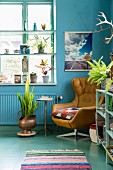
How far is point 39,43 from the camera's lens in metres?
6.51

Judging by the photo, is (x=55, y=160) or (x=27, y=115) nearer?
(x=55, y=160)

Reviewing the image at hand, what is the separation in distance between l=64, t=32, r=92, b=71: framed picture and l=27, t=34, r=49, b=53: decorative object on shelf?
49 centimetres

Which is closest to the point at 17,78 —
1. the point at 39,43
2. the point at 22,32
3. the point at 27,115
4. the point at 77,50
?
the point at 39,43

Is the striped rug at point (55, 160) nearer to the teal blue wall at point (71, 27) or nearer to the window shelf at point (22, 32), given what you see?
the teal blue wall at point (71, 27)

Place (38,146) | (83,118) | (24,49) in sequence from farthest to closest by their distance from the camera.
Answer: (24,49) → (83,118) → (38,146)

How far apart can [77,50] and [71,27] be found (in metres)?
0.50

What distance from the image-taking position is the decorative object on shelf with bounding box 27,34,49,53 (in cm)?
642

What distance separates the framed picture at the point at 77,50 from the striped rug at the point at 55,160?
94.2 inches

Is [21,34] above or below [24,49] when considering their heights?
above

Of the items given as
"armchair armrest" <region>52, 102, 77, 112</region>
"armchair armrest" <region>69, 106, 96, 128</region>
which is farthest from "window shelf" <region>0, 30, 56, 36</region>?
"armchair armrest" <region>69, 106, 96, 128</region>

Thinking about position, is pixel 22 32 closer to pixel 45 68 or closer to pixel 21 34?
pixel 21 34

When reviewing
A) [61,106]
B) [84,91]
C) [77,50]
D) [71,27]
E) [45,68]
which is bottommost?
[61,106]

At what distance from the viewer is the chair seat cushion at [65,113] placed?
5360mm

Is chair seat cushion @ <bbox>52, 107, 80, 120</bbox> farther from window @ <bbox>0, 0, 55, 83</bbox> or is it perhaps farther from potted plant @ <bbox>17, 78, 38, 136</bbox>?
window @ <bbox>0, 0, 55, 83</bbox>
